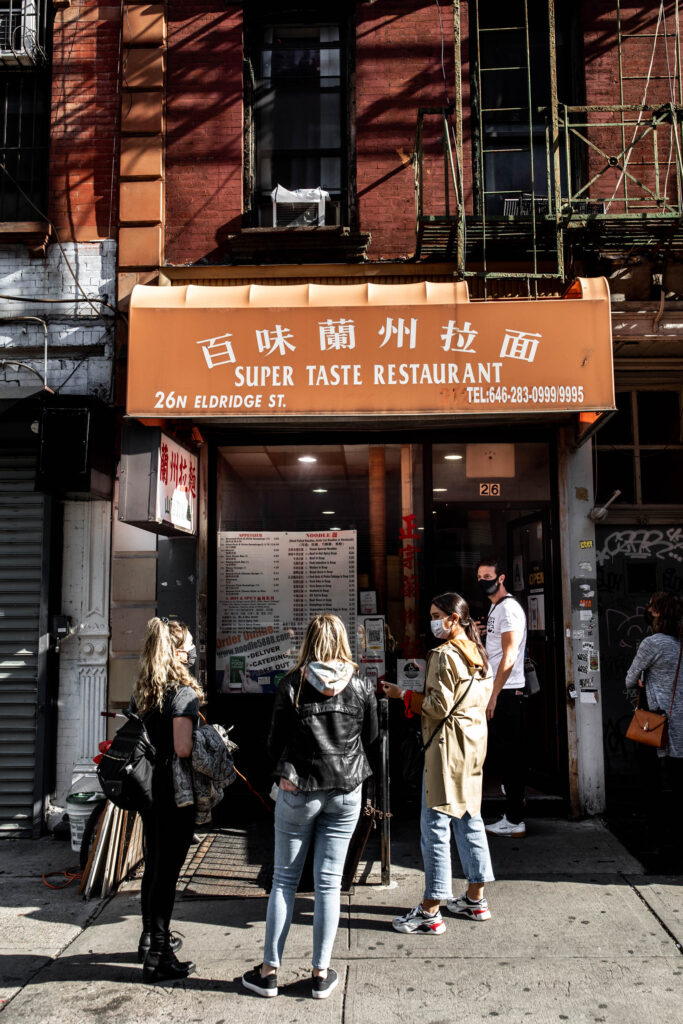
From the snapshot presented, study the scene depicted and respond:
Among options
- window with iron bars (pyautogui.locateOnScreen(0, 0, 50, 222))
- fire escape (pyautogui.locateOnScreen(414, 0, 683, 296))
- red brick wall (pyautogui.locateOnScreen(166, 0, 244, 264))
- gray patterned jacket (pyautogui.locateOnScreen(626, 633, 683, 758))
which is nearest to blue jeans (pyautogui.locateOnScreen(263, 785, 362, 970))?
gray patterned jacket (pyautogui.locateOnScreen(626, 633, 683, 758))

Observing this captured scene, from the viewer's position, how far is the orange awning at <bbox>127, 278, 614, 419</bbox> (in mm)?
6078

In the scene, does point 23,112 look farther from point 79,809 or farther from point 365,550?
point 79,809

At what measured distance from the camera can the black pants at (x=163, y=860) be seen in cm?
428

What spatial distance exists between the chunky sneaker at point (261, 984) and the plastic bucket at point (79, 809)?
260 centimetres

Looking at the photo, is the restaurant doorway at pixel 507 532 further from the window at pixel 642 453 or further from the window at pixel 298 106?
the window at pixel 298 106

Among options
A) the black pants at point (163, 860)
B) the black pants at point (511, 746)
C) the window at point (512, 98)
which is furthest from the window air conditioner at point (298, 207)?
the black pants at point (163, 860)

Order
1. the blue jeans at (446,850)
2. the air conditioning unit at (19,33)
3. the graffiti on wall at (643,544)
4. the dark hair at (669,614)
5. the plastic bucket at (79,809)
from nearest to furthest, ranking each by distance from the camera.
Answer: the blue jeans at (446,850)
the dark hair at (669,614)
the plastic bucket at (79,809)
the graffiti on wall at (643,544)
the air conditioning unit at (19,33)

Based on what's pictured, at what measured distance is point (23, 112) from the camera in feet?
26.7

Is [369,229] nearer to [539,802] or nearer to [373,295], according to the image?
[373,295]

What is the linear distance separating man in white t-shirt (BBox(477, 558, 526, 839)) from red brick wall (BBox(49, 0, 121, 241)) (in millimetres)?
5088

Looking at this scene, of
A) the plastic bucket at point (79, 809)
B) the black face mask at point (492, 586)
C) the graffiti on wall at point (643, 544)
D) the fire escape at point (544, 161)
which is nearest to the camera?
the plastic bucket at point (79, 809)

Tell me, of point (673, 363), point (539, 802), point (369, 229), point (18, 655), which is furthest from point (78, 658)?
point (673, 363)

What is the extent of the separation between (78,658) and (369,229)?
484 centimetres

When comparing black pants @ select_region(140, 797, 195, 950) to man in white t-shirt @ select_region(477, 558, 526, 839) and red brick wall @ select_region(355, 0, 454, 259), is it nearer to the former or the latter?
man in white t-shirt @ select_region(477, 558, 526, 839)
